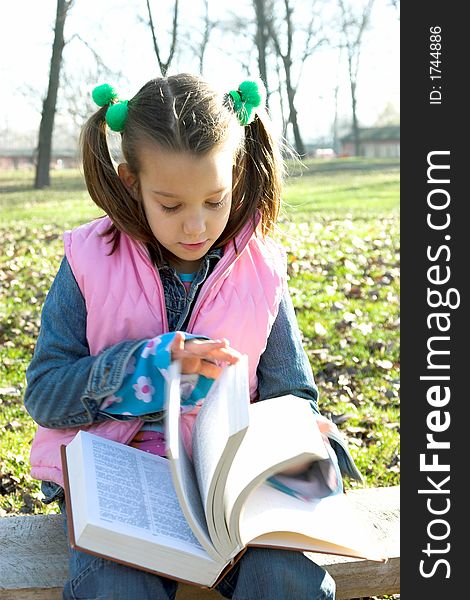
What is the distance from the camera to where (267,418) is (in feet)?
5.91

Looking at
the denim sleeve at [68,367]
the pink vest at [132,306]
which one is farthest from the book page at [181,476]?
the pink vest at [132,306]

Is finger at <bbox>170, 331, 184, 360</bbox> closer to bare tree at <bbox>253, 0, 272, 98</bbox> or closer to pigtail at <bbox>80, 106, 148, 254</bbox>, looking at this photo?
pigtail at <bbox>80, 106, 148, 254</bbox>

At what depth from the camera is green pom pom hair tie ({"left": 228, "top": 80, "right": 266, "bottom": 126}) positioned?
2.11 m

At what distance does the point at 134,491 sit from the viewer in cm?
177

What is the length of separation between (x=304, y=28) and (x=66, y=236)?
2794 centimetres

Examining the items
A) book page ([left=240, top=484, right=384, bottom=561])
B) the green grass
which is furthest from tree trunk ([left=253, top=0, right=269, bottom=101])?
book page ([left=240, top=484, right=384, bottom=561])

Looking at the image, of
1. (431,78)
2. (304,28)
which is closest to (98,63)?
(304,28)

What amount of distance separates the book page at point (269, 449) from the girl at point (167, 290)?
17 centimetres

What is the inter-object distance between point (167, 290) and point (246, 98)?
494 millimetres

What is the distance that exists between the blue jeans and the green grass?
0.86m

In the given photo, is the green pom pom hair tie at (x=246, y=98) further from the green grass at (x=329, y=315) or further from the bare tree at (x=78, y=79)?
the bare tree at (x=78, y=79)

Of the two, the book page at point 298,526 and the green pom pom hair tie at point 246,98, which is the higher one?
the green pom pom hair tie at point 246,98

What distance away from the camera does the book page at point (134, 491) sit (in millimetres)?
1678

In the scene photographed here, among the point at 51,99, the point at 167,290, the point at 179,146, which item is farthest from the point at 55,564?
the point at 51,99
